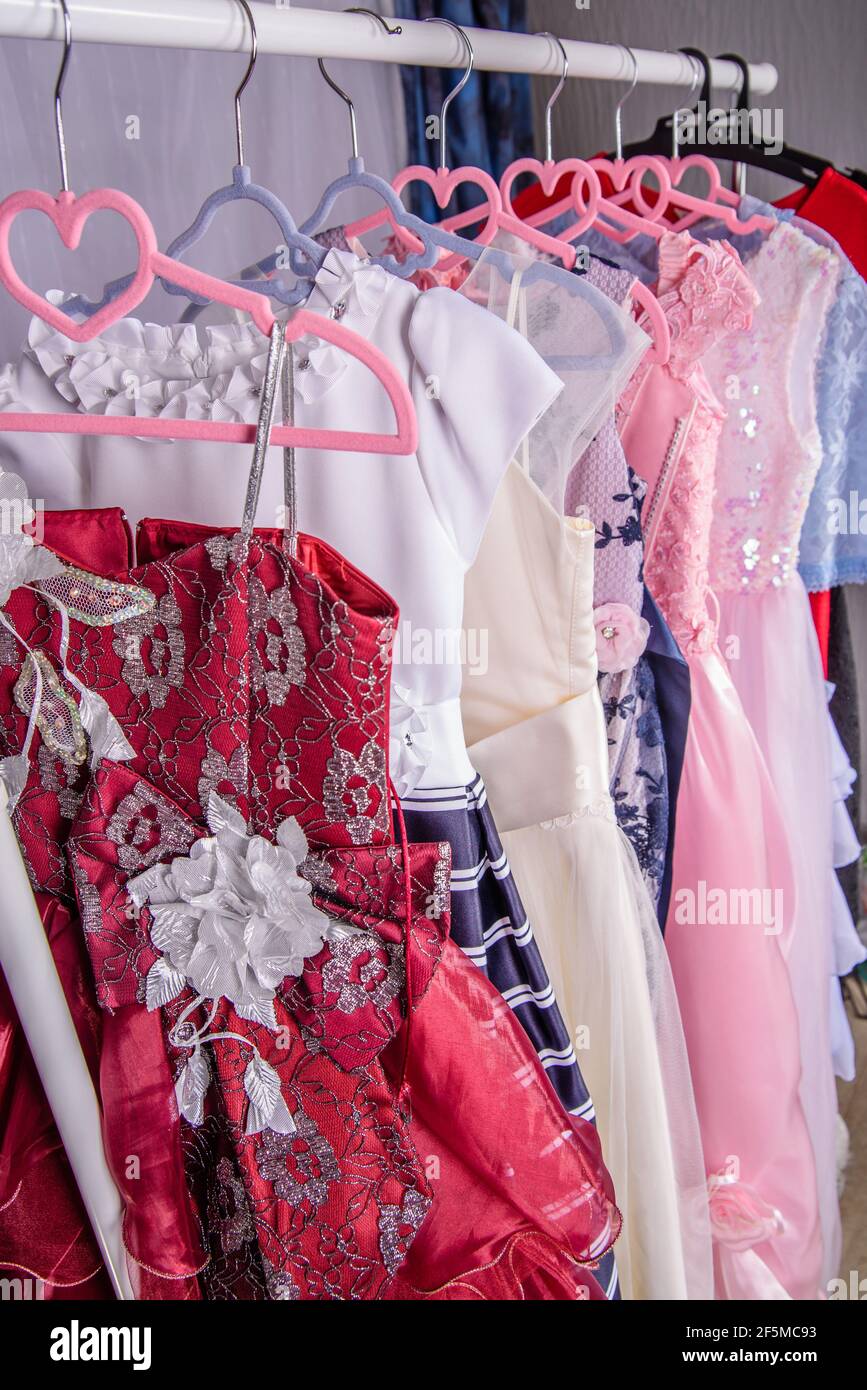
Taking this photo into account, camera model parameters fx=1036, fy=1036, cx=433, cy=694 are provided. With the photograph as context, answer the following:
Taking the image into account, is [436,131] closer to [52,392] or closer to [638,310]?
[638,310]

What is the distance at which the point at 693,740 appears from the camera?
105cm

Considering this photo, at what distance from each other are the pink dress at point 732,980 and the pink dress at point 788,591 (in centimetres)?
9

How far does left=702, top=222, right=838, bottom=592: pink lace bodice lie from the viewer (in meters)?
1.09

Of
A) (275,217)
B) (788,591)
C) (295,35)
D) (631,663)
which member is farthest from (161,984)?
(788,591)

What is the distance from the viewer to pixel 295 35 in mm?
782

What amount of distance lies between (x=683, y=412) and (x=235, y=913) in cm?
62

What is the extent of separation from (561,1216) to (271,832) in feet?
1.01

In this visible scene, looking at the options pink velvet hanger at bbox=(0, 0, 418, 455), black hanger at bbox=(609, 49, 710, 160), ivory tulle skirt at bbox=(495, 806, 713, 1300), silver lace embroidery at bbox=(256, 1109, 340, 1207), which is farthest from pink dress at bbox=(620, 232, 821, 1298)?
silver lace embroidery at bbox=(256, 1109, 340, 1207)

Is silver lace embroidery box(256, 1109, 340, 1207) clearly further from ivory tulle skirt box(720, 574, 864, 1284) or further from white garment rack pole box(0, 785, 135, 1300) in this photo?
ivory tulle skirt box(720, 574, 864, 1284)

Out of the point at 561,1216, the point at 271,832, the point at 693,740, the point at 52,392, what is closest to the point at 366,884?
the point at 271,832

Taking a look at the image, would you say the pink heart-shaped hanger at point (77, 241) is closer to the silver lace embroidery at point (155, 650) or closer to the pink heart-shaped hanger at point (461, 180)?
the silver lace embroidery at point (155, 650)

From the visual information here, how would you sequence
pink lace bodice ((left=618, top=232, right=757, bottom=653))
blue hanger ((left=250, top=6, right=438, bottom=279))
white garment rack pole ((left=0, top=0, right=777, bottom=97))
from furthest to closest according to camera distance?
1. pink lace bodice ((left=618, top=232, right=757, bottom=653))
2. blue hanger ((left=250, top=6, right=438, bottom=279))
3. white garment rack pole ((left=0, top=0, right=777, bottom=97))

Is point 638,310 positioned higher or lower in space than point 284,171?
lower

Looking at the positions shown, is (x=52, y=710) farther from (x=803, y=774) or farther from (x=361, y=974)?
(x=803, y=774)
